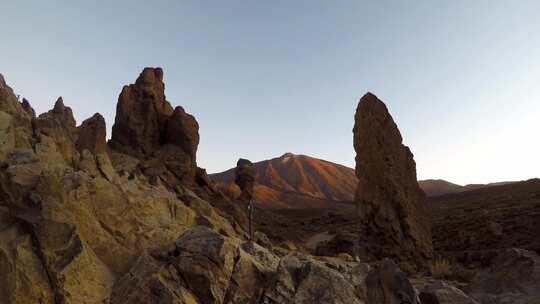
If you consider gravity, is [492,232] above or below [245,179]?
below

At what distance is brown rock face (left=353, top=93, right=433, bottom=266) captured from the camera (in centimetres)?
2042

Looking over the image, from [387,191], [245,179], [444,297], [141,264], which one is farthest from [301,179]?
[141,264]

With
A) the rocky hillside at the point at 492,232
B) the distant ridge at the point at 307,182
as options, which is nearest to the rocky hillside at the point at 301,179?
A: the distant ridge at the point at 307,182

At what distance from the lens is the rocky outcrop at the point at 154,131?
41.8 metres

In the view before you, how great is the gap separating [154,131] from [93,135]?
9.36m

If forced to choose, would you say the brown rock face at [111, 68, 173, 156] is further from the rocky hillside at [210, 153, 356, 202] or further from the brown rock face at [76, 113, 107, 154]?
the rocky hillside at [210, 153, 356, 202]

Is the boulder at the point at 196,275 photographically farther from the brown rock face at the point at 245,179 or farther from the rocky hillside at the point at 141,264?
the brown rock face at the point at 245,179

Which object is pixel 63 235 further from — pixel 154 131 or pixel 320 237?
pixel 320 237

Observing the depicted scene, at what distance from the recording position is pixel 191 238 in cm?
670

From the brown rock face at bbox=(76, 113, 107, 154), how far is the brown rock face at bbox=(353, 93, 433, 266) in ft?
79.3

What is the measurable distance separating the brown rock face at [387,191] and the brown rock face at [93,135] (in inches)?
952

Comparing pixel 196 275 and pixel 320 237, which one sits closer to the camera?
pixel 196 275

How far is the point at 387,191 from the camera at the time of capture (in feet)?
68.8

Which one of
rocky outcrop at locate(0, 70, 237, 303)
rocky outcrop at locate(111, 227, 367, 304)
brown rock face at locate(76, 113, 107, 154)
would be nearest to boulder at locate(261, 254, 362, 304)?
rocky outcrop at locate(111, 227, 367, 304)
